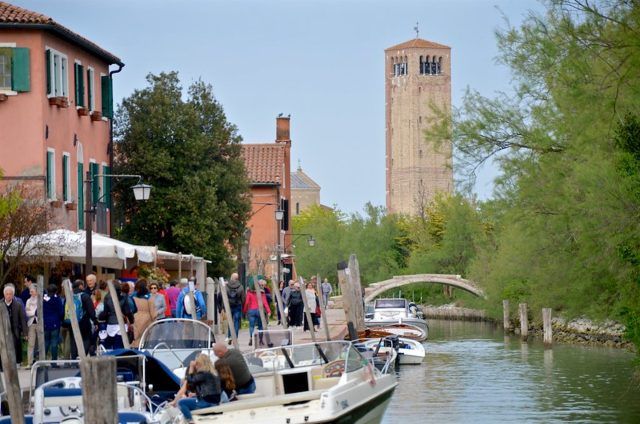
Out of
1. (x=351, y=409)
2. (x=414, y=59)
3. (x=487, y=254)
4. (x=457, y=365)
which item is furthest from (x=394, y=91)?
(x=351, y=409)

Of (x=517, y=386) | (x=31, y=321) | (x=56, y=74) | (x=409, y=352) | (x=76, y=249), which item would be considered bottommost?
(x=517, y=386)

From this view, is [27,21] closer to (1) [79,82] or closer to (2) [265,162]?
(1) [79,82]

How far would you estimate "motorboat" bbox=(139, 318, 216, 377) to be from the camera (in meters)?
22.9

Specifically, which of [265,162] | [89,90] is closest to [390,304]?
[265,162]

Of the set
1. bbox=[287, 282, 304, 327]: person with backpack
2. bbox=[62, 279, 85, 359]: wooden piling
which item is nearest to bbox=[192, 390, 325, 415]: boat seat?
bbox=[62, 279, 85, 359]: wooden piling

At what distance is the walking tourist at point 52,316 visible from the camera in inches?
995

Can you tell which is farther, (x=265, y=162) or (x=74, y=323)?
(x=265, y=162)

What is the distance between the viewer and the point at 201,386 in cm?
1808

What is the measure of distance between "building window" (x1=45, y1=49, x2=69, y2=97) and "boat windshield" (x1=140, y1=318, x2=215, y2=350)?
13755 millimetres

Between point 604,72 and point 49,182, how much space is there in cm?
1476

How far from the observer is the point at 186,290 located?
96.9 feet

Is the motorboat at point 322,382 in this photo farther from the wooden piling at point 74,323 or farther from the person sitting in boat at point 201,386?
the wooden piling at point 74,323

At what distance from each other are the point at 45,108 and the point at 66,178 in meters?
2.40

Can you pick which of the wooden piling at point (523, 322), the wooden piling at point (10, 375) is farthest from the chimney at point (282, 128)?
the wooden piling at point (10, 375)
